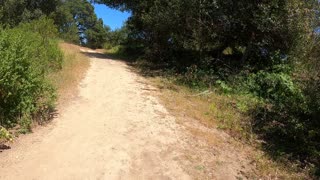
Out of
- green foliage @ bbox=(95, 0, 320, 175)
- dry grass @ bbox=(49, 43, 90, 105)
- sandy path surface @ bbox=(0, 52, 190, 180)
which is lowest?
sandy path surface @ bbox=(0, 52, 190, 180)

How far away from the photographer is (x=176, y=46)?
18094mm

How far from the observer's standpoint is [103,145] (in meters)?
6.73

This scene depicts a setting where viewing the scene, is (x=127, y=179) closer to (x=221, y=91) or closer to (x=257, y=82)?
(x=221, y=91)

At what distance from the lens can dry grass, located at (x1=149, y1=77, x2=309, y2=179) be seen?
6.59 m

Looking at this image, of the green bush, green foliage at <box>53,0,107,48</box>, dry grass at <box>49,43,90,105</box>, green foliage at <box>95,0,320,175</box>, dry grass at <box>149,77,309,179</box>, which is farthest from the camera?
green foliage at <box>53,0,107,48</box>

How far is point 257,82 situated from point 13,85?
27.4 feet

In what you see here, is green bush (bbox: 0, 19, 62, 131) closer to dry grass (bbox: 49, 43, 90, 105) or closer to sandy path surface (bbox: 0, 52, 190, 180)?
sandy path surface (bbox: 0, 52, 190, 180)

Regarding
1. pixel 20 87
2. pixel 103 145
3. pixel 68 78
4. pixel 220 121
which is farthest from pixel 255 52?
pixel 20 87

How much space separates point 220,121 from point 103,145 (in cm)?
346

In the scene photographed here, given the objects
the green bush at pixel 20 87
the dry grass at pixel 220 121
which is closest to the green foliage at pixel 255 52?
the dry grass at pixel 220 121

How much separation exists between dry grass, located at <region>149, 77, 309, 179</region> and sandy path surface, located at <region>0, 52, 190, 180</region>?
1.67 ft

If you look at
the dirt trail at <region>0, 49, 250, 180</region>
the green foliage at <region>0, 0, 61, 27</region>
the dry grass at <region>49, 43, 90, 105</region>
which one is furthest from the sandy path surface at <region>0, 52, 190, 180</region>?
the green foliage at <region>0, 0, 61, 27</region>

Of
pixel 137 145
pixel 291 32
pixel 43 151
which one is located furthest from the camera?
pixel 291 32

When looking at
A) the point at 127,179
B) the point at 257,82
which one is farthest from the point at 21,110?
the point at 257,82
